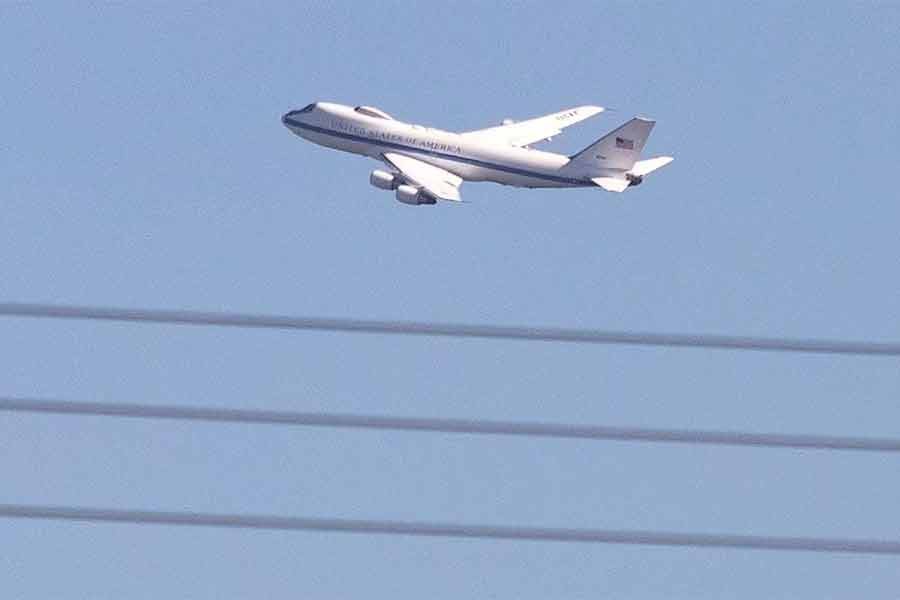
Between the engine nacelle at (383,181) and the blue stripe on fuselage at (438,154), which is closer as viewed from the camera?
the engine nacelle at (383,181)

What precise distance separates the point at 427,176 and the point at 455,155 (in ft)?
8.46

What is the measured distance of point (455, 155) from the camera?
93875 millimetres

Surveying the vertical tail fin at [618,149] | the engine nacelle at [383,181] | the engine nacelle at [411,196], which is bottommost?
the engine nacelle at [411,196]

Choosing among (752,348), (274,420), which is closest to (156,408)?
(274,420)

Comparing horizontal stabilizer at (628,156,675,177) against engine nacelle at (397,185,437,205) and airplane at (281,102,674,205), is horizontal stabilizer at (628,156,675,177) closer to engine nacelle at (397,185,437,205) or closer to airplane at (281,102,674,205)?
airplane at (281,102,674,205)

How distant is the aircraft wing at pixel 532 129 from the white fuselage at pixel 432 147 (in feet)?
14.5

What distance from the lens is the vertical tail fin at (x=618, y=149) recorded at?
92500mm

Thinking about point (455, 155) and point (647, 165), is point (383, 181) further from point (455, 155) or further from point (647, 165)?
point (647, 165)

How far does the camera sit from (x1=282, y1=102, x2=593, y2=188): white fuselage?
92125mm

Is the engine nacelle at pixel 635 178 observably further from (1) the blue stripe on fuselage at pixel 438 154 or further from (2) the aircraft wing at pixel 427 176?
(2) the aircraft wing at pixel 427 176

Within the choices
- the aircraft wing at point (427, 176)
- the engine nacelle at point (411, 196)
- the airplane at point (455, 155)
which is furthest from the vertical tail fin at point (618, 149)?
the engine nacelle at point (411, 196)

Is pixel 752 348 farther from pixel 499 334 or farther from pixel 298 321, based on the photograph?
pixel 298 321

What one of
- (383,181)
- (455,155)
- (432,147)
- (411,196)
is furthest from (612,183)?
→ (383,181)

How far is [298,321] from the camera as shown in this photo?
72.3ft
